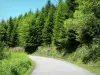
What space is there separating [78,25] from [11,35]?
55.6 m

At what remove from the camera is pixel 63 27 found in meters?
45.2

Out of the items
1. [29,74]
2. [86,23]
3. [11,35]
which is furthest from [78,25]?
[11,35]

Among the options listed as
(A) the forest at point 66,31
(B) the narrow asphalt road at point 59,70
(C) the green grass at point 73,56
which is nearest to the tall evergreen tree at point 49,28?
(A) the forest at point 66,31

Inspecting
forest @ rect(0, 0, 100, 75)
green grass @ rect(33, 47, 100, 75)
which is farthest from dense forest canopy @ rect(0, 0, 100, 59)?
green grass @ rect(33, 47, 100, 75)

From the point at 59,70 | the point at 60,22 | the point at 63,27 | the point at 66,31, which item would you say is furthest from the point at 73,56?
the point at 59,70

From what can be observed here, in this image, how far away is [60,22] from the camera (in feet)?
160

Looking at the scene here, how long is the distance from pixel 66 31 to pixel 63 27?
3356 mm

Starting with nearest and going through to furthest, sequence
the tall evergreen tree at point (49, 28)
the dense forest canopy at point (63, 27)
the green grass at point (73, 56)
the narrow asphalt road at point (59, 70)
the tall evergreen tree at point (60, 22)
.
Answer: the narrow asphalt road at point (59, 70) < the green grass at point (73, 56) < the dense forest canopy at point (63, 27) < the tall evergreen tree at point (60, 22) < the tall evergreen tree at point (49, 28)

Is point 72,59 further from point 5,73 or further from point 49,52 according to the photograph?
point 5,73

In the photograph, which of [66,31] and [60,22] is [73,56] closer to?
[66,31]

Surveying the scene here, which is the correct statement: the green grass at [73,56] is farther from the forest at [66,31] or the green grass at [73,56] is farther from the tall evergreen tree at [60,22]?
the tall evergreen tree at [60,22]

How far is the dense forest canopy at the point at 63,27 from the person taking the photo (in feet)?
93.5

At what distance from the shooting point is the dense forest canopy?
28484mm

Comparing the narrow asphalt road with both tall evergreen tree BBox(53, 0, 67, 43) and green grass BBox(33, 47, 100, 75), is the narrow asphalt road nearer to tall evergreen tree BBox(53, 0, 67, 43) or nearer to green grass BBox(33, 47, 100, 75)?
green grass BBox(33, 47, 100, 75)
